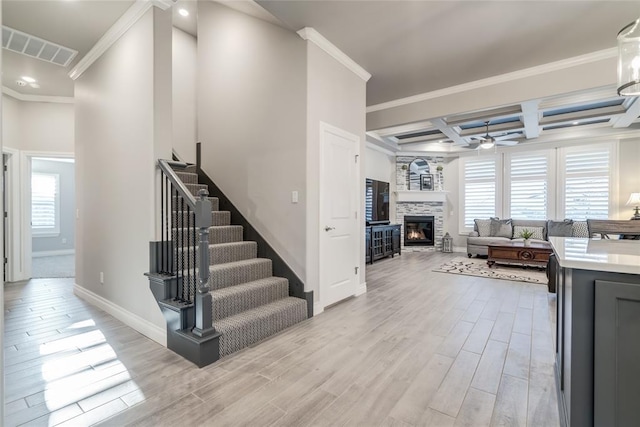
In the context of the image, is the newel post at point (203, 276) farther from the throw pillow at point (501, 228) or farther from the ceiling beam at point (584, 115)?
the throw pillow at point (501, 228)

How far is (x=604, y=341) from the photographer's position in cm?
135

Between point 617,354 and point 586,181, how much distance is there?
7691 millimetres

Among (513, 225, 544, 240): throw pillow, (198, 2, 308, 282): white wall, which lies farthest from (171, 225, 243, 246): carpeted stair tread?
(513, 225, 544, 240): throw pillow

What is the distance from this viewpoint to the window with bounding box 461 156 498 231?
8.40 metres

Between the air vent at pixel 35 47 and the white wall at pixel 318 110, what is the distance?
2916mm

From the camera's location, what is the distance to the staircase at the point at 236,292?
8.59 ft

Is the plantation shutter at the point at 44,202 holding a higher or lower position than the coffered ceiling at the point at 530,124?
lower

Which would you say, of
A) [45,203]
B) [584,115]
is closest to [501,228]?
[584,115]

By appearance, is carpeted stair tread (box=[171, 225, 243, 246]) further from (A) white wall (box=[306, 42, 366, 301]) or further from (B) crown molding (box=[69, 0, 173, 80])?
(B) crown molding (box=[69, 0, 173, 80])

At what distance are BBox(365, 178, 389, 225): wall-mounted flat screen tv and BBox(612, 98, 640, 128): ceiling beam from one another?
459 cm

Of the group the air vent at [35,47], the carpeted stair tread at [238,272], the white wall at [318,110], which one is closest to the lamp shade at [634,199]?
the white wall at [318,110]

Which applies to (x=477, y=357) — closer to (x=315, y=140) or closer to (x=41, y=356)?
(x=315, y=140)

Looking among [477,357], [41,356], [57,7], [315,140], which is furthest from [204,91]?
[477,357]

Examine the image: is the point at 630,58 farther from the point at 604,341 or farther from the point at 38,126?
the point at 38,126
